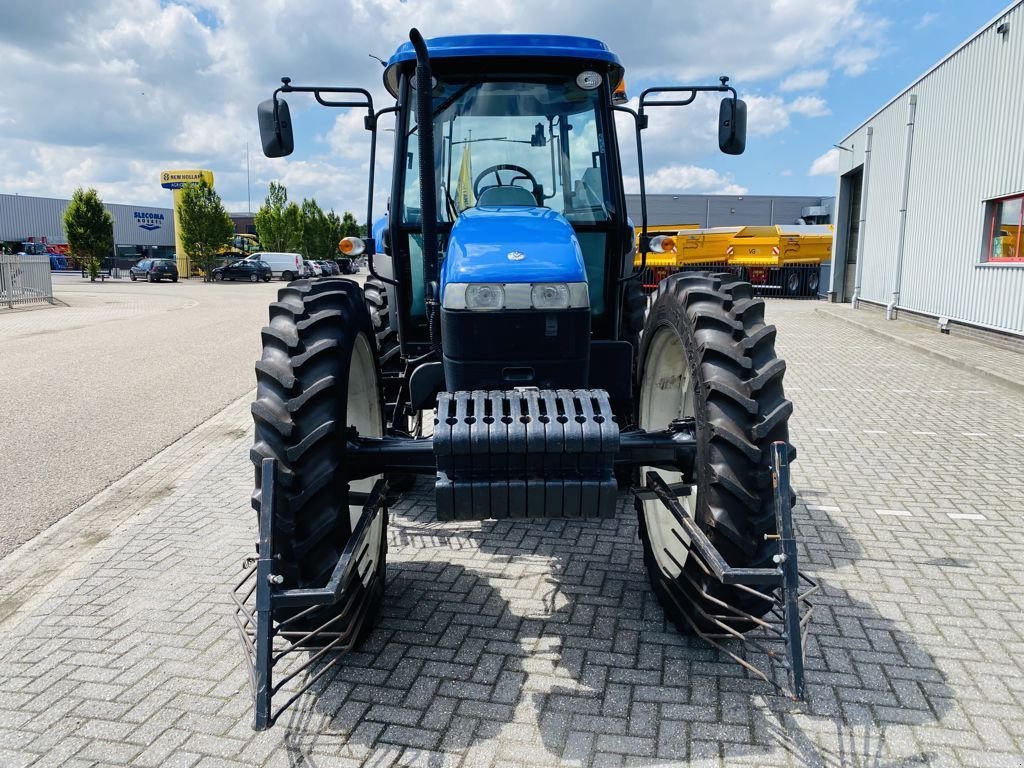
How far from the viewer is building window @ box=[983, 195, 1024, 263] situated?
1187 cm

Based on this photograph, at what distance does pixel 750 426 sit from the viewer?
2877 mm

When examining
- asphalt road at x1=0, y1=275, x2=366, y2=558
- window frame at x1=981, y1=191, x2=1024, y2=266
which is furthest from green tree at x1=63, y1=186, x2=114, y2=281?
window frame at x1=981, y1=191, x2=1024, y2=266

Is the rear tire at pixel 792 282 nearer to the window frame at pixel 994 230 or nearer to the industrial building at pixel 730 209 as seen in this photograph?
the window frame at pixel 994 230

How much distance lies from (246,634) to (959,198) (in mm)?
14967

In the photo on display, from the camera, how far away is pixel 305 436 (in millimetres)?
2840

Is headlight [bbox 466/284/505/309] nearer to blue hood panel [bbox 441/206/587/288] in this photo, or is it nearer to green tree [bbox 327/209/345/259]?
blue hood panel [bbox 441/206/587/288]

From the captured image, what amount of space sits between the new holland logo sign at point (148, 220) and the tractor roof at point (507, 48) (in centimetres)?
8214

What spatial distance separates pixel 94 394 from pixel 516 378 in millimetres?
7892

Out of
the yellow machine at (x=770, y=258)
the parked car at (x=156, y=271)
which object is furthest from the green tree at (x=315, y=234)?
the yellow machine at (x=770, y=258)

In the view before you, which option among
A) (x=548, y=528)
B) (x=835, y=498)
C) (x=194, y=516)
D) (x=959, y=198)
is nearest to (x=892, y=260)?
(x=959, y=198)

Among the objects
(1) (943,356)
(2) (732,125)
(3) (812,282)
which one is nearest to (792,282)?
(3) (812,282)

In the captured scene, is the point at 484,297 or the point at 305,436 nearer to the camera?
the point at 305,436

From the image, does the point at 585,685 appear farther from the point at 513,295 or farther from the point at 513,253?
the point at 513,253

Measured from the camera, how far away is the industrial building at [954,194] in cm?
1199
